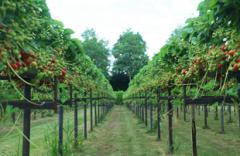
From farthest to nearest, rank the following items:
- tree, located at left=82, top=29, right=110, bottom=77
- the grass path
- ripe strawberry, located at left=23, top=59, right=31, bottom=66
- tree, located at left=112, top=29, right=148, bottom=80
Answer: tree, located at left=82, top=29, right=110, bottom=77 < tree, located at left=112, top=29, right=148, bottom=80 < the grass path < ripe strawberry, located at left=23, top=59, right=31, bottom=66

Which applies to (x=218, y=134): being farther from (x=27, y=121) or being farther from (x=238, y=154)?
(x=27, y=121)

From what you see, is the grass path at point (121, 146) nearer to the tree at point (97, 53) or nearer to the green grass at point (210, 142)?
the green grass at point (210, 142)

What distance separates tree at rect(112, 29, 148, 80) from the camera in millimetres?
83312

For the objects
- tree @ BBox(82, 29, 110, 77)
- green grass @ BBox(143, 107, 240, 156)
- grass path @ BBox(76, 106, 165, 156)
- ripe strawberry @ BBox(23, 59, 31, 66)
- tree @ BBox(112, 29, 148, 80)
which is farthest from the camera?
tree @ BBox(82, 29, 110, 77)

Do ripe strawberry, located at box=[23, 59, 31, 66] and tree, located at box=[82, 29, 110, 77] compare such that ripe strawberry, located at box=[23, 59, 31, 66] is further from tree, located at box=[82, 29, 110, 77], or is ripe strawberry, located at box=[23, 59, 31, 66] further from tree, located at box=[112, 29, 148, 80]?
tree, located at box=[82, 29, 110, 77]

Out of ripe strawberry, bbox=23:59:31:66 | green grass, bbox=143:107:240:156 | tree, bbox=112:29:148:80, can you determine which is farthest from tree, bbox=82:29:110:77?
ripe strawberry, bbox=23:59:31:66

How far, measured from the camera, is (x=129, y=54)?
87375 millimetres

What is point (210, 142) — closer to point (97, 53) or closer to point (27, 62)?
point (27, 62)

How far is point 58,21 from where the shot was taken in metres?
4.99

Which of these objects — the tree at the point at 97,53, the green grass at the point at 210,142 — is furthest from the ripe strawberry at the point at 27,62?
the tree at the point at 97,53

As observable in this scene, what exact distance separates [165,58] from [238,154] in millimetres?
3535

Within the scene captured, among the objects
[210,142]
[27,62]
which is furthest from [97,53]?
[27,62]

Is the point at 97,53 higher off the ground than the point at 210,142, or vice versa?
the point at 97,53

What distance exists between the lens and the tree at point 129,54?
3280 inches
